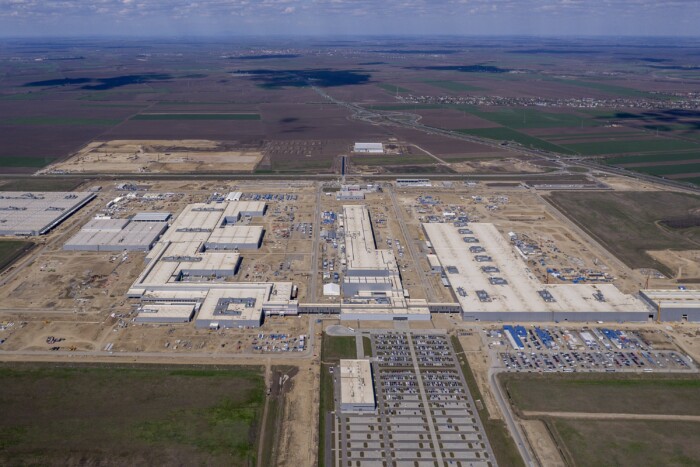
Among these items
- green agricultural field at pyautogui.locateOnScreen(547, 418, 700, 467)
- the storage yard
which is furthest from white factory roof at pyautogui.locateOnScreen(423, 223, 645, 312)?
green agricultural field at pyautogui.locateOnScreen(547, 418, 700, 467)

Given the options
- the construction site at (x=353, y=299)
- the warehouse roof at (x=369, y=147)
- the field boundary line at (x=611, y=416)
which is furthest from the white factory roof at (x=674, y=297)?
the warehouse roof at (x=369, y=147)

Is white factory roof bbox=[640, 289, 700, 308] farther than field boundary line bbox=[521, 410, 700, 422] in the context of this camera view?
Yes

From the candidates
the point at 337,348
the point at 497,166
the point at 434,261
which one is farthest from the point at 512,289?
the point at 497,166

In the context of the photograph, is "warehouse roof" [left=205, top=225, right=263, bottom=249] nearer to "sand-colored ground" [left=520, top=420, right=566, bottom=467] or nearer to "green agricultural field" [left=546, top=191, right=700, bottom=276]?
"sand-colored ground" [left=520, top=420, right=566, bottom=467]

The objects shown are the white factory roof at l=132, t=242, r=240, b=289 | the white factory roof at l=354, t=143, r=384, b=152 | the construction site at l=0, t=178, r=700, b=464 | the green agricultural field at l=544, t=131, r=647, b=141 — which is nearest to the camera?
the construction site at l=0, t=178, r=700, b=464

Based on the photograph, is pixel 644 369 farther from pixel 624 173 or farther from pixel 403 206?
pixel 624 173

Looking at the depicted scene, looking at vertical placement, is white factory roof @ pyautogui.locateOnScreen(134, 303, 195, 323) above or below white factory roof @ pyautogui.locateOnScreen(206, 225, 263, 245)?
below

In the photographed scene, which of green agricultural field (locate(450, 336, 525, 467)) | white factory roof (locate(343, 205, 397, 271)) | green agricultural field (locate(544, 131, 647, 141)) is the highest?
green agricultural field (locate(544, 131, 647, 141))

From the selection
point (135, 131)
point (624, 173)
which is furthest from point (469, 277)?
point (135, 131)

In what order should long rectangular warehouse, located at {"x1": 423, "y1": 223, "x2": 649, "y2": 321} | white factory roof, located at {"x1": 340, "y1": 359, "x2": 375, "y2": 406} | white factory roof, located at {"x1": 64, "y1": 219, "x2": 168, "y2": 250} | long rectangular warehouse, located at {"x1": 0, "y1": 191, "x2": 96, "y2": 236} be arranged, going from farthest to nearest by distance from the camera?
long rectangular warehouse, located at {"x1": 0, "y1": 191, "x2": 96, "y2": 236} < white factory roof, located at {"x1": 64, "y1": 219, "x2": 168, "y2": 250} < long rectangular warehouse, located at {"x1": 423, "y1": 223, "x2": 649, "y2": 321} < white factory roof, located at {"x1": 340, "y1": 359, "x2": 375, "y2": 406}
